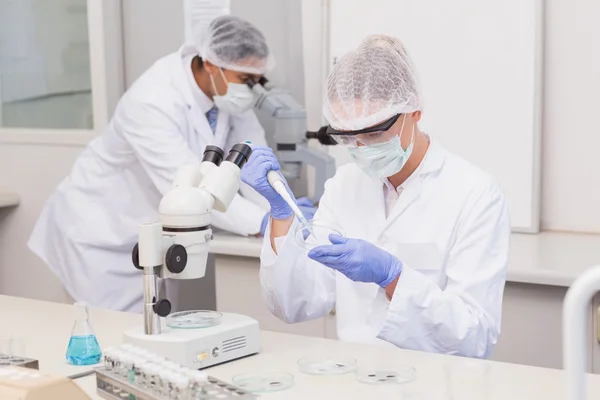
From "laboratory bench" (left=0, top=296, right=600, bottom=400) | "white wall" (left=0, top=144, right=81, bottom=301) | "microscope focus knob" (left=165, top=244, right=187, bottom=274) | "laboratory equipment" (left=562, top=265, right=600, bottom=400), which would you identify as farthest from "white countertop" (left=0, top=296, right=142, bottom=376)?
"white wall" (left=0, top=144, right=81, bottom=301)

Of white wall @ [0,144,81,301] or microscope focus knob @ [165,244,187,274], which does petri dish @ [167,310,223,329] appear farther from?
white wall @ [0,144,81,301]

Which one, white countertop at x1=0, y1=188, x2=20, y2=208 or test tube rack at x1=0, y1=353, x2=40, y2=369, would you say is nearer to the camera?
test tube rack at x1=0, y1=353, x2=40, y2=369

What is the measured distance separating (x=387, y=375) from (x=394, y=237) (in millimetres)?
465

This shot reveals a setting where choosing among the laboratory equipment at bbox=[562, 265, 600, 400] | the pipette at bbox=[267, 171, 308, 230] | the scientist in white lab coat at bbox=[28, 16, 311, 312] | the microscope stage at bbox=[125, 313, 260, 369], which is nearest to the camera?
the laboratory equipment at bbox=[562, 265, 600, 400]

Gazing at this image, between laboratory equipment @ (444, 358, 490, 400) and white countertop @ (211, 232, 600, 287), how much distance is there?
31.5 inches

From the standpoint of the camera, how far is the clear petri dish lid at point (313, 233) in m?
1.90

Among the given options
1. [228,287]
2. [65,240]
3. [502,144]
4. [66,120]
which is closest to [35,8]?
[66,120]

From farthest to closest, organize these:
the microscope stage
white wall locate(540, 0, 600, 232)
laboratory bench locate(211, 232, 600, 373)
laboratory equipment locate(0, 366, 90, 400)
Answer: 1. white wall locate(540, 0, 600, 232)
2. laboratory bench locate(211, 232, 600, 373)
3. the microscope stage
4. laboratory equipment locate(0, 366, 90, 400)

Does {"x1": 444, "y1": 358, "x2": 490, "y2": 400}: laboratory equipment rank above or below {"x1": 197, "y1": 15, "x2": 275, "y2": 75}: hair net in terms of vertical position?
below

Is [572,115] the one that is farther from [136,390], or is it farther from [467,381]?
[136,390]

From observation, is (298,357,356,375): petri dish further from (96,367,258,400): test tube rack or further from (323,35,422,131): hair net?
(323,35,422,131): hair net

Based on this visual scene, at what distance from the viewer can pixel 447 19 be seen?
288 cm

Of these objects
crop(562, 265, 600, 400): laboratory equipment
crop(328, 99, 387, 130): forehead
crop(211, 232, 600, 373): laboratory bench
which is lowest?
crop(211, 232, 600, 373): laboratory bench

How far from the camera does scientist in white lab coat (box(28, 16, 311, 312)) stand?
294 cm
